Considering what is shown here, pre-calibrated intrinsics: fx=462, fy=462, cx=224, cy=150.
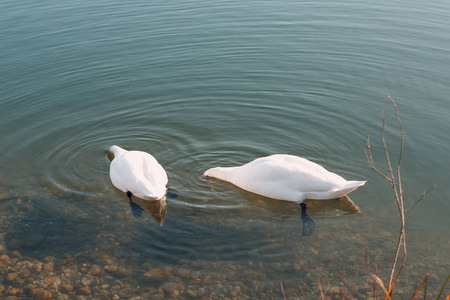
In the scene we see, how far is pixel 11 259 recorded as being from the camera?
740 cm

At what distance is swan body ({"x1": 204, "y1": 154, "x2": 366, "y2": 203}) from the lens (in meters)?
8.22

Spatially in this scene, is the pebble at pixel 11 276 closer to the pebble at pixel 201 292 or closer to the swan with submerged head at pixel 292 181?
the pebble at pixel 201 292

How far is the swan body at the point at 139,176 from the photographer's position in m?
8.52

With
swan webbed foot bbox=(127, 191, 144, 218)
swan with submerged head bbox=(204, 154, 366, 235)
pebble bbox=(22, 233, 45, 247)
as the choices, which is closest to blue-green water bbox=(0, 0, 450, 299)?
pebble bbox=(22, 233, 45, 247)

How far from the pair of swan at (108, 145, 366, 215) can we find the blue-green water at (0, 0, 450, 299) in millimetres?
286

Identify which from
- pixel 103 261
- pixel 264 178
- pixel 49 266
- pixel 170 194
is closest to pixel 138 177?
pixel 170 194

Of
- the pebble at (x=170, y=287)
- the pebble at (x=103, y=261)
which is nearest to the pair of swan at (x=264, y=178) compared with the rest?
the pebble at (x=103, y=261)

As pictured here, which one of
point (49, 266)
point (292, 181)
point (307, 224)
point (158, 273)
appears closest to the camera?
point (158, 273)

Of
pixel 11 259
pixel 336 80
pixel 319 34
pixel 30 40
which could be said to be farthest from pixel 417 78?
pixel 30 40

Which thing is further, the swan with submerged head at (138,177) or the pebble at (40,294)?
the swan with submerged head at (138,177)

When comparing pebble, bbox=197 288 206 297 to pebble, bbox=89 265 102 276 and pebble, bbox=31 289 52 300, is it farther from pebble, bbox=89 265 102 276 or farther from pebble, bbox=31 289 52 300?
pebble, bbox=31 289 52 300

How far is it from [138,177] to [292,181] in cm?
287

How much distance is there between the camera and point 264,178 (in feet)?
28.5

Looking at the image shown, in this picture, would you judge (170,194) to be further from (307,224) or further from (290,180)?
(307,224)
